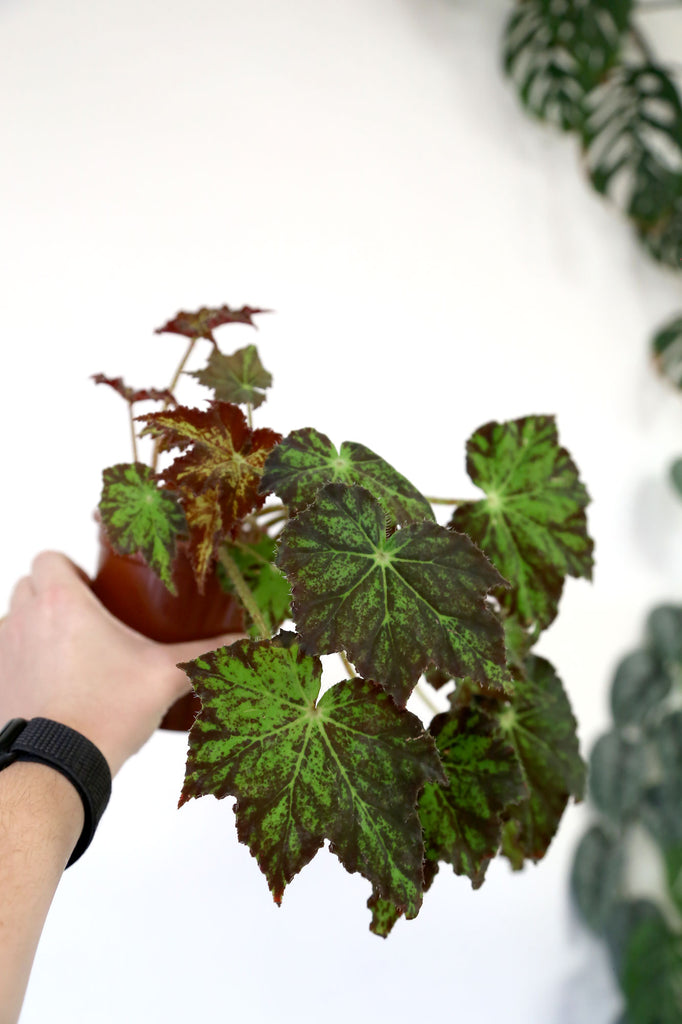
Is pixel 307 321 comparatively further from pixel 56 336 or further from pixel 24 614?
pixel 24 614

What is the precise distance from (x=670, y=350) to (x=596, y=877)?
1.11 meters

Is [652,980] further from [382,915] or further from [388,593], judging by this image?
[388,593]

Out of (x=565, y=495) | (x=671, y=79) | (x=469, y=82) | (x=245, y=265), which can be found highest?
(x=671, y=79)

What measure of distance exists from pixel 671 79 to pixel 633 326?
529 millimetres

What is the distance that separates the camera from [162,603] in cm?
72

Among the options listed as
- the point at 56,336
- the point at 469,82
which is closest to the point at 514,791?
the point at 56,336

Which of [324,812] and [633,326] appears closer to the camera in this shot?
[324,812]

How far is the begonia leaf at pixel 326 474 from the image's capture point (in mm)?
503

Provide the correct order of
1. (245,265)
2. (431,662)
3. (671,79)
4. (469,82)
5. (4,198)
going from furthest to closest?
(671,79) < (469,82) < (245,265) < (4,198) < (431,662)

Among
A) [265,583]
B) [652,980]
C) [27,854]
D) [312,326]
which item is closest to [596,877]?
[652,980]

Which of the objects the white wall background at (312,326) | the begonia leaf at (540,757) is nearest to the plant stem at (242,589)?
the begonia leaf at (540,757)

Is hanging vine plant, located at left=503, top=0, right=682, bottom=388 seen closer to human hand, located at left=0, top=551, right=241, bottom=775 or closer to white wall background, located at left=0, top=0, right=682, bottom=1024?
white wall background, located at left=0, top=0, right=682, bottom=1024

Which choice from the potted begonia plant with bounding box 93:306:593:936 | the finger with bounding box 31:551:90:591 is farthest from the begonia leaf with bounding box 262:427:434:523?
the finger with bounding box 31:551:90:591

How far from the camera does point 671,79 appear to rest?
70.9 inches
